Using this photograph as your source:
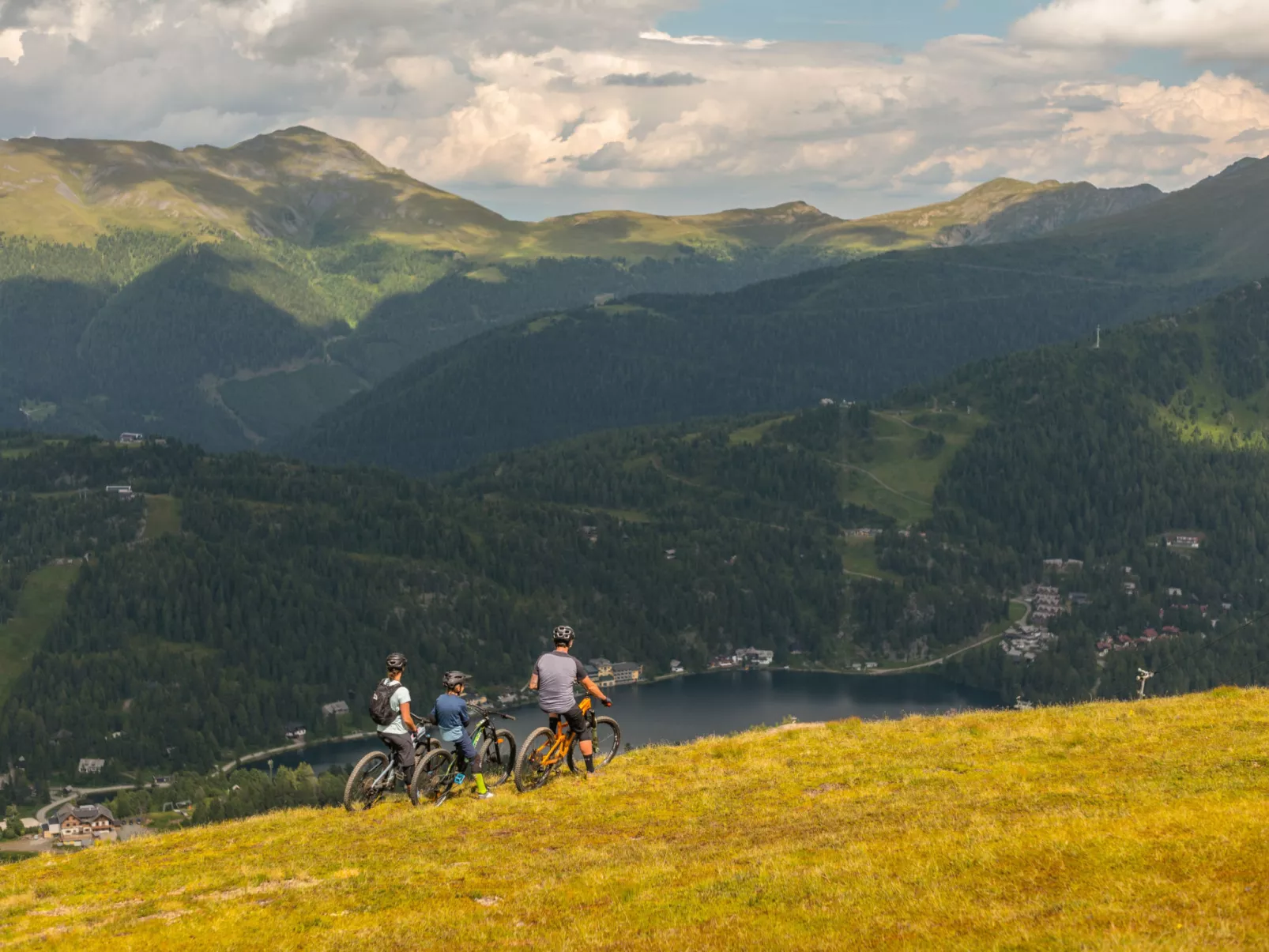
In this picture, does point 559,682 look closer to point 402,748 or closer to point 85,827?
point 402,748

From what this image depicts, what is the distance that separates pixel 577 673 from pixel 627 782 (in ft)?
13.3

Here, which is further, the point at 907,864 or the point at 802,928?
the point at 907,864

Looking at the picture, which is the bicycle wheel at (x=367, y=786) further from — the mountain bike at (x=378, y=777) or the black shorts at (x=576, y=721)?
the black shorts at (x=576, y=721)

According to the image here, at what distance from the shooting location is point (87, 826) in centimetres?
19212

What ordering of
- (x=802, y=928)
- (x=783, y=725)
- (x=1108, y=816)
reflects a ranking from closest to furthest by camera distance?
(x=802, y=928) → (x=1108, y=816) → (x=783, y=725)

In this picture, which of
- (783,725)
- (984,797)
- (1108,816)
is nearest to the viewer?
(1108,816)

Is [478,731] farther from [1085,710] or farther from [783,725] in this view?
[1085,710]

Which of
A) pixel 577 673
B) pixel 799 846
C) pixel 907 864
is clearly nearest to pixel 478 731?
pixel 577 673

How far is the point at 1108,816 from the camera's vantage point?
3484 centimetres

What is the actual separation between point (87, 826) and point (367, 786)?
540 feet

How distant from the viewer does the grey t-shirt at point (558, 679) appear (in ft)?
152

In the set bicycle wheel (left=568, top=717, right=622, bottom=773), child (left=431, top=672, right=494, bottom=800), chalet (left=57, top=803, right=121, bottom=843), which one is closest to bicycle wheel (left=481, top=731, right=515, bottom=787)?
child (left=431, top=672, right=494, bottom=800)

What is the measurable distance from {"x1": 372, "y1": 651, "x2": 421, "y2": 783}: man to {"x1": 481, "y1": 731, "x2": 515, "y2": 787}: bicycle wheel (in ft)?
8.64

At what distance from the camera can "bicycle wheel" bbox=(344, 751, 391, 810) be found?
45125mm
